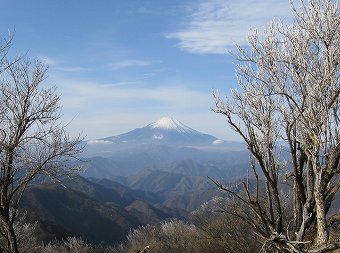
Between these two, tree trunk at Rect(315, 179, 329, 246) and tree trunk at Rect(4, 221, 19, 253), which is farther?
tree trunk at Rect(4, 221, 19, 253)

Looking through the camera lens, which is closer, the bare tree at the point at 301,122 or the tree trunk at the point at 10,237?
the bare tree at the point at 301,122

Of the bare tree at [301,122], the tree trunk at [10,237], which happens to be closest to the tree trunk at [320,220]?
the bare tree at [301,122]

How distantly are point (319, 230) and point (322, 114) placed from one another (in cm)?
246

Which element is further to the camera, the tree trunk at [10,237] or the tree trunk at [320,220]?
the tree trunk at [10,237]

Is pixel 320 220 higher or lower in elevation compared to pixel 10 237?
higher

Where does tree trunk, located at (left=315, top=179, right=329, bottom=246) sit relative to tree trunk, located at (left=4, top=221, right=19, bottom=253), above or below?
above

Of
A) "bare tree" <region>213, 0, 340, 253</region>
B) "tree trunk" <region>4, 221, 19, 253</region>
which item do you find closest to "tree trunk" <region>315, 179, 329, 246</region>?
"bare tree" <region>213, 0, 340, 253</region>

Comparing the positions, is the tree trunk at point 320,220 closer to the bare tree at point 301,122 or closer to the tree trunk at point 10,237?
the bare tree at point 301,122

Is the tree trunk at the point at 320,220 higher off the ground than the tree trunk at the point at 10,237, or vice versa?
the tree trunk at the point at 320,220

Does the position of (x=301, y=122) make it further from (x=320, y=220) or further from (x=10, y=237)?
(x=10, y=237)

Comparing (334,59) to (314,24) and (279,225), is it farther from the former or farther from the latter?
(279,225)

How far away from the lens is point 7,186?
13.8 metres

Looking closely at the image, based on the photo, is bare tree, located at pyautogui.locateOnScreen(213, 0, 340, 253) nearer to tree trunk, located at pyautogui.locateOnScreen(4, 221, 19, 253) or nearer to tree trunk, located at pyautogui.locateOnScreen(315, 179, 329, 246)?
tree trunk, located at pyautogui.locateOnScreen(315, 179, 329, 246)

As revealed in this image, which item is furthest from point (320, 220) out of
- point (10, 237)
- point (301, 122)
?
point (10, 237)
